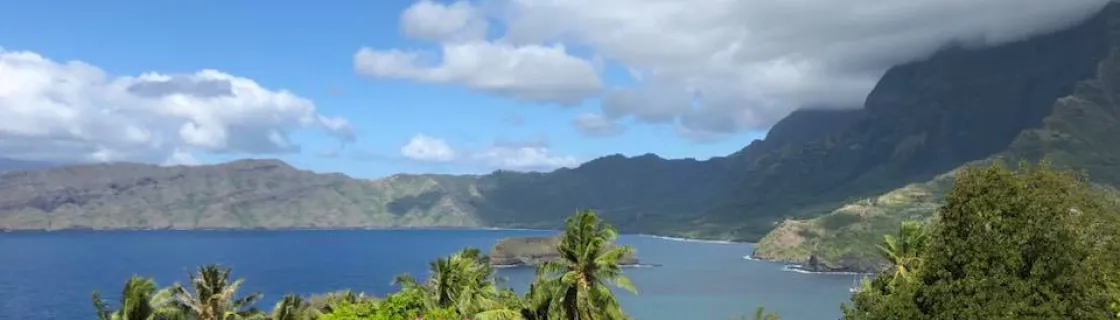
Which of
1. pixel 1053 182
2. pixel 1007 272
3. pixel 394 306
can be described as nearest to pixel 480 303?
pixel 394 306

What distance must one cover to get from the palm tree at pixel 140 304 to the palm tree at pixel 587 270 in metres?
27.8

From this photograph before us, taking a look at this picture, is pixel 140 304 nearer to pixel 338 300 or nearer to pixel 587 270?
pixel 587 270

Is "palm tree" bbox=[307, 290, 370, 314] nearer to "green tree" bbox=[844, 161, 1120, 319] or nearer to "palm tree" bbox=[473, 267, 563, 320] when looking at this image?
"palm tree" bbox=[473, 267, 563, 320]

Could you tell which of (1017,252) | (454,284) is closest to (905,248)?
(1017,252)

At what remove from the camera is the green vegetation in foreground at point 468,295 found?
48281 millimetres

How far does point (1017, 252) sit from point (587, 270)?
25.2m

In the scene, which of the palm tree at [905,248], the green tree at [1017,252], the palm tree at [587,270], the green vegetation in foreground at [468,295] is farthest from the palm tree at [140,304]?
the palm tree at [905,248]

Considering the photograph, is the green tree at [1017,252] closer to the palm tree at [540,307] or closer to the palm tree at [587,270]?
the palm tree at [587,270]

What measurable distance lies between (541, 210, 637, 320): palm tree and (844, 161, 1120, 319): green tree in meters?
20.9

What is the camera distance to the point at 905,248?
249ft

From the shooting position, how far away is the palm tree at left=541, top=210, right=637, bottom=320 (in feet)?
157

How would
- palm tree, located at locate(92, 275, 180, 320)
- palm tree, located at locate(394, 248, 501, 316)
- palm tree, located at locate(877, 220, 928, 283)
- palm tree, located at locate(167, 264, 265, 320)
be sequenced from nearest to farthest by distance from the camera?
palm tree, located at locate(92, 275, 180, 320)
palm tree, located at locate(167, 264, 265, 320)
palm tree, located at locate(394, 248, 501, 316)
palm tree, located at locate(877, 220, 928, 283)

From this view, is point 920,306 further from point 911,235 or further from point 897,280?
point 911,235

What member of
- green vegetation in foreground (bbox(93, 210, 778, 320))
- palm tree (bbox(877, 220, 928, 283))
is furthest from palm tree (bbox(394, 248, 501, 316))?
palm tree (bbox(877, 220, 928, 283))
